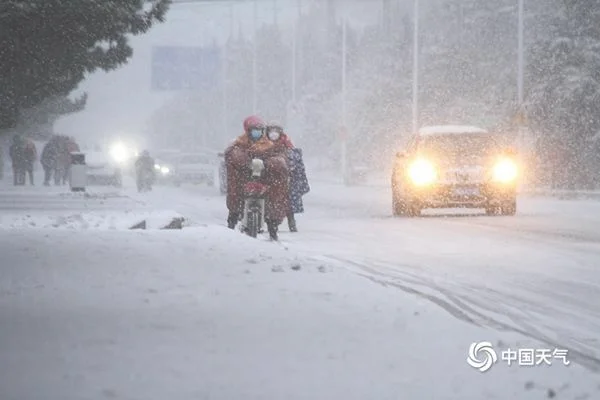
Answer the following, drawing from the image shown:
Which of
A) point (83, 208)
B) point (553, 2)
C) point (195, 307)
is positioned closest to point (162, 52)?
point (553, 2)

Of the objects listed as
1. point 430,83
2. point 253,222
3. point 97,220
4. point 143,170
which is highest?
point 430,83

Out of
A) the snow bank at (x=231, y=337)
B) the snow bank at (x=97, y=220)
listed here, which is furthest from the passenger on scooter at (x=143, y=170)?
the snow bank at (x=231, y=337)

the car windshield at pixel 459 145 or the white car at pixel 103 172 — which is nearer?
the car windshield at pixel 459 145

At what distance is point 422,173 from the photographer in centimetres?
2147

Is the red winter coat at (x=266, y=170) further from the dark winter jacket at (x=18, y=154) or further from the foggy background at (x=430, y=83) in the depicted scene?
the dark winter jacket at (x=18, y=154)

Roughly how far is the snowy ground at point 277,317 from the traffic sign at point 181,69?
42.1 m

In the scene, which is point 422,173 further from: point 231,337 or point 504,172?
point 231,337

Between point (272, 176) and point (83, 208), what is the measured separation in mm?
9541

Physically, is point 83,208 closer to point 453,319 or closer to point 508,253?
point 508,253

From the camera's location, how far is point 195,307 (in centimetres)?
762

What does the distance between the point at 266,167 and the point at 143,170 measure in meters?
27.4

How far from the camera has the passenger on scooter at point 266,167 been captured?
15.3 m

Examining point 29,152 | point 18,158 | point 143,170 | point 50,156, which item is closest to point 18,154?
point 18,158

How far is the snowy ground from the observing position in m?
5.44
